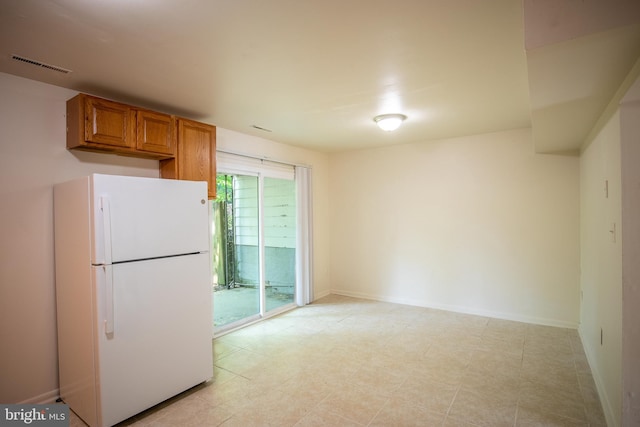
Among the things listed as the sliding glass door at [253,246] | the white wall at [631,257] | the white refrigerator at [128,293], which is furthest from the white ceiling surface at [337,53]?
the sliding glass door at [253,246]

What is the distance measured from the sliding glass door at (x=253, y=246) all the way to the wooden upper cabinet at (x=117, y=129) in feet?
4.69

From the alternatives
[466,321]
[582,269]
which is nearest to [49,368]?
[466,321]

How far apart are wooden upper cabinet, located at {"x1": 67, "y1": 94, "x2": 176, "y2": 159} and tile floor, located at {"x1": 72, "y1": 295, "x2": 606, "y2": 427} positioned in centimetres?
209

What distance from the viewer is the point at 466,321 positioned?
4.22m

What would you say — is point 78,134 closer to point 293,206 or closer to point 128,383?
point 128,383

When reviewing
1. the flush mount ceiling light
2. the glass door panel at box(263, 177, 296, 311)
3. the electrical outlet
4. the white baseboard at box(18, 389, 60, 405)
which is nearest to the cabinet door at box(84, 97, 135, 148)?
the white baseboard at box(18, 389, 60, 405)

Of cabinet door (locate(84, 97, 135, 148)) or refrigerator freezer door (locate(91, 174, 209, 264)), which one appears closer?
refrigerator freezer door (locate(91, 174, 209, 264))

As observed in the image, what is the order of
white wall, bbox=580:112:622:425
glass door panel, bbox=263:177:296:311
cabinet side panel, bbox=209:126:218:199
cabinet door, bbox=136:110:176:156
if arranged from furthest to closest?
1. glass door panel, bbox=263:177:296:311
2. cabinet side panel, bbox=209:126:218:199
3. cabinet door, bbox=136:110:176:156
4. white wall, bbox=580:112:622:425

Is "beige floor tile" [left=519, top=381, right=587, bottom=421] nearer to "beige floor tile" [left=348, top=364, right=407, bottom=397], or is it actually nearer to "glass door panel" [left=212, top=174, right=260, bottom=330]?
"beige floor tile" [left=348, top=364, right=407, bottom=397]

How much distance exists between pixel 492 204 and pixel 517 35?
2.84m

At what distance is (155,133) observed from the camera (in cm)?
291

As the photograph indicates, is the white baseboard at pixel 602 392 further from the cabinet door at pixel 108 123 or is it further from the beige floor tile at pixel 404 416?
the cabinet door at pixel 108 123

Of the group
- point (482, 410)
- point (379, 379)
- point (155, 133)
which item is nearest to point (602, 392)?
point (482, 410)

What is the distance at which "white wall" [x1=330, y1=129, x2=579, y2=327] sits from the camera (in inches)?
157
